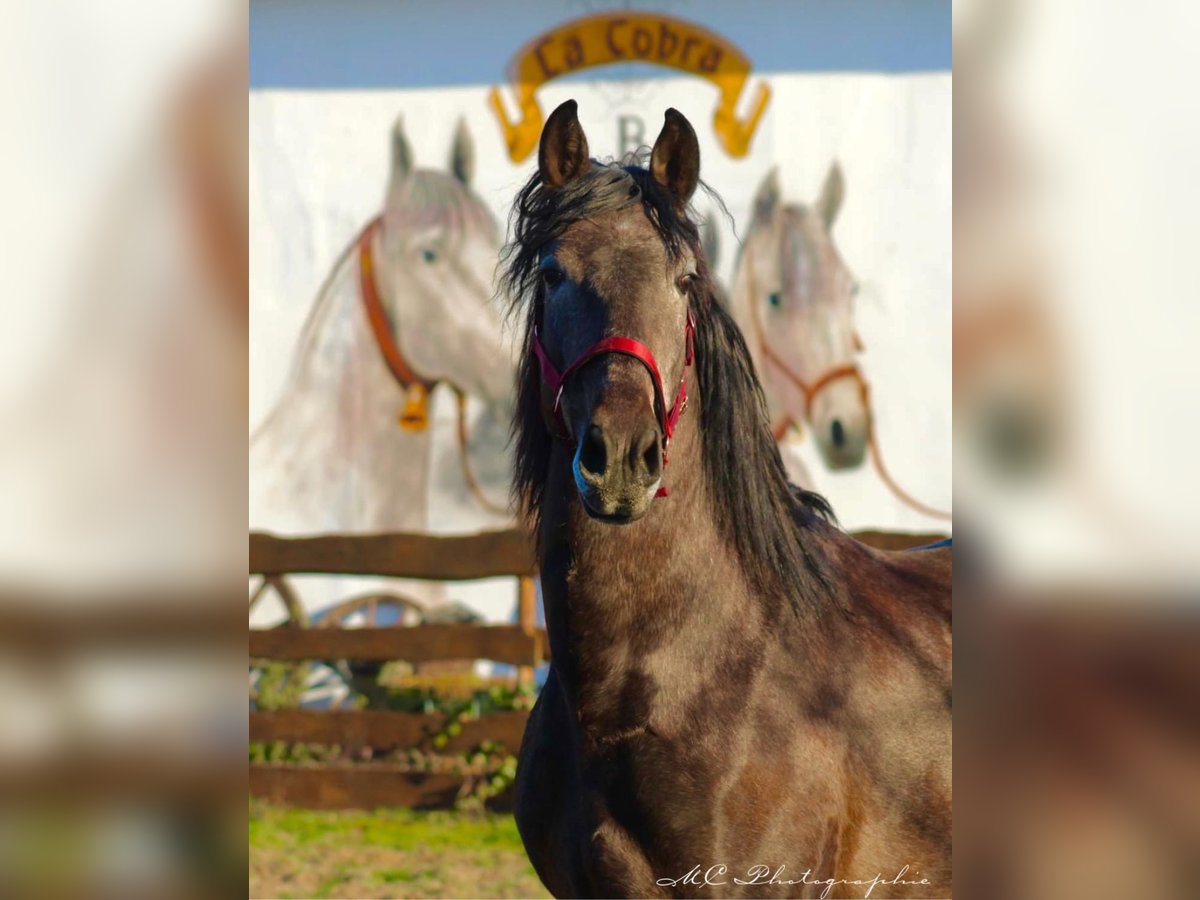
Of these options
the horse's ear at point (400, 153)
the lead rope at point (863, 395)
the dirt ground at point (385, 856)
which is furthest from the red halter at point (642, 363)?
the horse's ear at point (400, 153)

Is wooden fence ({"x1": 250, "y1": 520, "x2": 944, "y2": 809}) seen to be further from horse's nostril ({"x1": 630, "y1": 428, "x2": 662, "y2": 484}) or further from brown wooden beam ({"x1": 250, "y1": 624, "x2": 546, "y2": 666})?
horse's nostril ({"x1": 630, "y1": 428, "x2": 662, "y2": 484})

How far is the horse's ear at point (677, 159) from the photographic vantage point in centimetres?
220

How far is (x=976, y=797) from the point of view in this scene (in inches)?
29.4

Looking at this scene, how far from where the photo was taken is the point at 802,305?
6902 millimetres

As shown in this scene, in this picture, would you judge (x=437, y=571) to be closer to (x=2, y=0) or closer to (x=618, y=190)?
(x=618, y=190)

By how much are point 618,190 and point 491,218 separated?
16.1 ft

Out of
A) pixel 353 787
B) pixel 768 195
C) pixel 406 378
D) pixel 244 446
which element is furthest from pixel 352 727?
pixel 244 446

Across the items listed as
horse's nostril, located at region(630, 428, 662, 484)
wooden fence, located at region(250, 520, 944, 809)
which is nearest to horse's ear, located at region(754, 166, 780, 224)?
wooden fence, located at region(250, 520, 944, 809)

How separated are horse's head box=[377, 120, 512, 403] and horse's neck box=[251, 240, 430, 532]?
0.86ft

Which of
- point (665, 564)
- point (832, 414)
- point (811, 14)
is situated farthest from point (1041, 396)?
point (811, 14)

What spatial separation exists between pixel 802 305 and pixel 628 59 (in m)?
1.88

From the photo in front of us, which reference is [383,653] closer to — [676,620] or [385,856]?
[385,856]

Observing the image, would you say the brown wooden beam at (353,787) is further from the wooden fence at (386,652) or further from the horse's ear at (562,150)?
the horse's ear at (562,150)

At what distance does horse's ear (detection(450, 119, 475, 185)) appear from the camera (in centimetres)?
698
